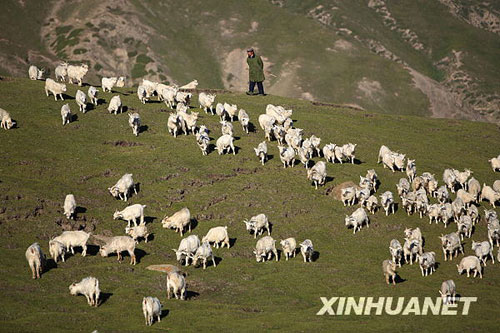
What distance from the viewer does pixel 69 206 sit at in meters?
46.3

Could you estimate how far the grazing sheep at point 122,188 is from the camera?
50.3 metres

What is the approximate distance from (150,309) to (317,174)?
2605 centimetres

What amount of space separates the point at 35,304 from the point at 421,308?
21.2 m

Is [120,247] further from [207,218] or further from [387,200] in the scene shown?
[387,200]

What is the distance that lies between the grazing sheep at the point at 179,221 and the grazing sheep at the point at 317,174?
13.2m

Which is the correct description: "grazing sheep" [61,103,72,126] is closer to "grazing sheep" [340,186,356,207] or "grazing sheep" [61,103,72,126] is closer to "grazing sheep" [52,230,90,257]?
"grazing sheep" [52,230,90,257]

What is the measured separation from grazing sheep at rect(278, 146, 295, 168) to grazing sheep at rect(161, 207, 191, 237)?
14.1 meters

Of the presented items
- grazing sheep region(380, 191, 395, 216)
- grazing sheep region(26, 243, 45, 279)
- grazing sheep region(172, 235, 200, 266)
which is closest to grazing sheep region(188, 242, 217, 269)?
grazing sheep region(172, 235, 200, 266)

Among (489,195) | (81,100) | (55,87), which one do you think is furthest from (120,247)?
(489,195)

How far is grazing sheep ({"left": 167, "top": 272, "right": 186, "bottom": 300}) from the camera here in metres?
35.9

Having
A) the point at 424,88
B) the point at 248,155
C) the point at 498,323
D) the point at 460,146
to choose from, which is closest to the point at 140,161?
the point at 248,155

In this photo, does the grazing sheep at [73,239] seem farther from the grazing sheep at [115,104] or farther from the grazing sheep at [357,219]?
the grazing sheep at [115,104]

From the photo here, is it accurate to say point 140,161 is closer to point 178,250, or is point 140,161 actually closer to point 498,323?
point 178,250

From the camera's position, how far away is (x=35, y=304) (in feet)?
111
